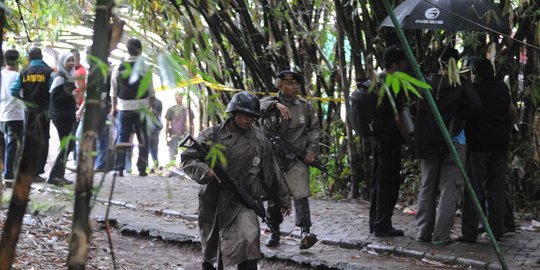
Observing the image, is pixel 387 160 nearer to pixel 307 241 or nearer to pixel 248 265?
pixel 307 241

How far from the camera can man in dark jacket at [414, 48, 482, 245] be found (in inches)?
303

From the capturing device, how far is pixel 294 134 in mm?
8117

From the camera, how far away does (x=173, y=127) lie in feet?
54.0

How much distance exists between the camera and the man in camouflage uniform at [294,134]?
8023 mm

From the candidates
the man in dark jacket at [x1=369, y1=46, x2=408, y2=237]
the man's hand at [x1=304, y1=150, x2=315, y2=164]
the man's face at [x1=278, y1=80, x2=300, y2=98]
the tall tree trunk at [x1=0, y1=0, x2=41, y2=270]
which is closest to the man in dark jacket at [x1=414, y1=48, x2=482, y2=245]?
the man in dark jacket at [x1=369, y1=46, x2=408, y2=237]

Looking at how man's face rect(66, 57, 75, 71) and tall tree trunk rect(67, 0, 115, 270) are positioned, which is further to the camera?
man's face rect(66, 57, 75, 71)

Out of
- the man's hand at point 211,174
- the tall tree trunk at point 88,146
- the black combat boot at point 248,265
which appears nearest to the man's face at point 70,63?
the man's hand at point 211,174

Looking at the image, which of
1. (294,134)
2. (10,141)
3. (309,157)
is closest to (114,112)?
(10,141)

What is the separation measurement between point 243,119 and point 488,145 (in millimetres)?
2736

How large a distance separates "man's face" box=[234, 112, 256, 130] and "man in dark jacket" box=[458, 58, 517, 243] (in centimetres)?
256

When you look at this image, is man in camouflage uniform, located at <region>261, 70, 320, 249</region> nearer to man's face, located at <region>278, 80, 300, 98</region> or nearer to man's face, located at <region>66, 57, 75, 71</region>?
man's face, located at <region>278, 80, 300, 98</region>

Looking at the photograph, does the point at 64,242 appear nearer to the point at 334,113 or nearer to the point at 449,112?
the point at 449,112

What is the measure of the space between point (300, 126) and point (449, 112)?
1395mm

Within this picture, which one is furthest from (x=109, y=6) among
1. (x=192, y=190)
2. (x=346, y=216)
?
(x=192, y=190)
